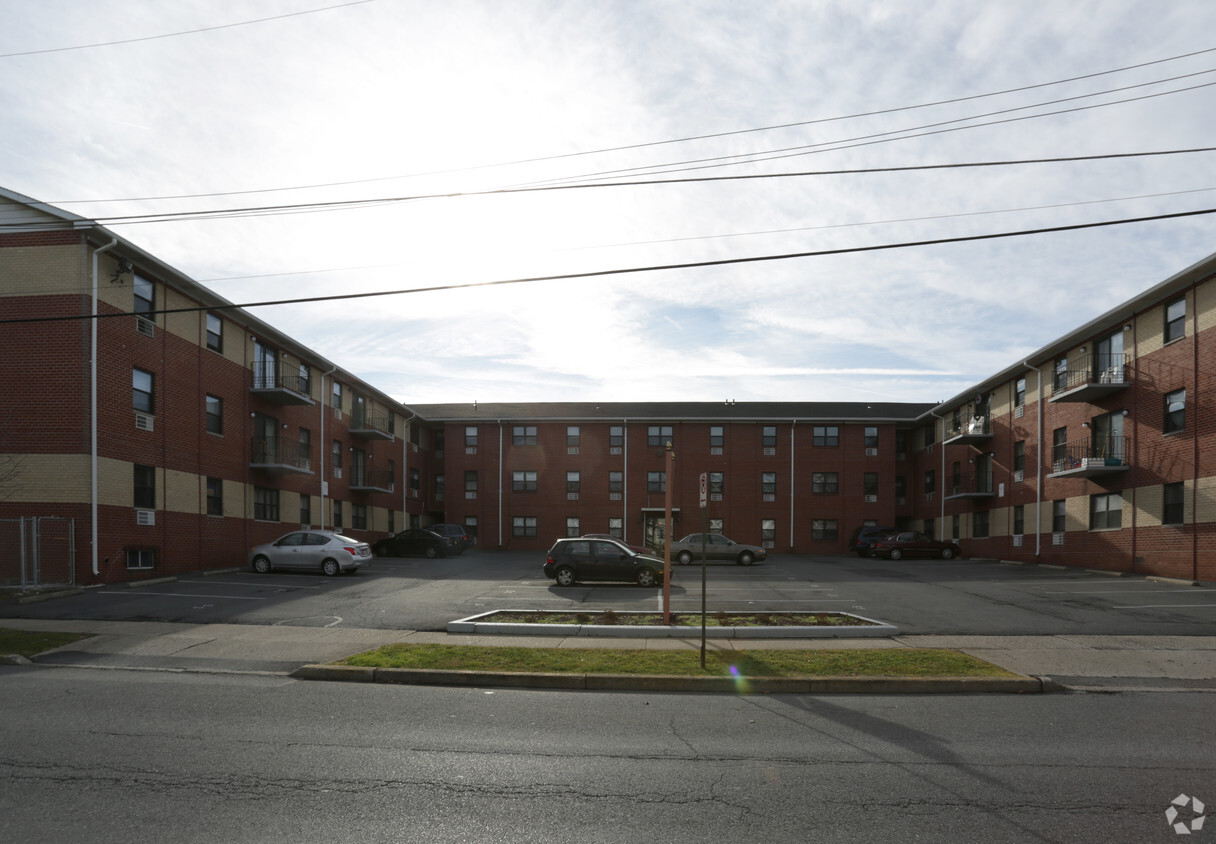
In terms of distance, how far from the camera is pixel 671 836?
508 cm

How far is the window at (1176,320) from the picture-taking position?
2470cm

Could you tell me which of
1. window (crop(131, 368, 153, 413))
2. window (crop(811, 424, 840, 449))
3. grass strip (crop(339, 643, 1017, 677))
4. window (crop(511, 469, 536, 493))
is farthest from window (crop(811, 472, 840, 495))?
grass strip (crop(339, 643, 1017, 677))

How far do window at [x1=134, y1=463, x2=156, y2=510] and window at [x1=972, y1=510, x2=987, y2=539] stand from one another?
35.0 metres

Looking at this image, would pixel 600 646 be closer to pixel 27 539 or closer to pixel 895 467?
pixel 27 539

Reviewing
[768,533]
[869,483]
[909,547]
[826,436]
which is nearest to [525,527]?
[768,533]

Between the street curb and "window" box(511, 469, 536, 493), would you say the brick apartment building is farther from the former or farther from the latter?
the street curb

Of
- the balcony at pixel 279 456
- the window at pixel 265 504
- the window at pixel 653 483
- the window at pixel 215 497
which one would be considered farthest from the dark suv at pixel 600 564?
the window at pixel 653 483

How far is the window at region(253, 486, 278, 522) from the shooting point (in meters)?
30.0

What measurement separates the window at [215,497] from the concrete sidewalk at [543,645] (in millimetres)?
11735

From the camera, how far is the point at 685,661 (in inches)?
443

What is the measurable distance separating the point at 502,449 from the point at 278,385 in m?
21.5

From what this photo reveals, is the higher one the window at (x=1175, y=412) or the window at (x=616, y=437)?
the window at (x=1175, y=412)

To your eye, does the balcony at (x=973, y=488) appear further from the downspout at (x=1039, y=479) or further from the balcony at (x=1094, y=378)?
the balcony at (x=1094, y=378)

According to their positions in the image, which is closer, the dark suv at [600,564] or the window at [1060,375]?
the dark suv at [600,564]
